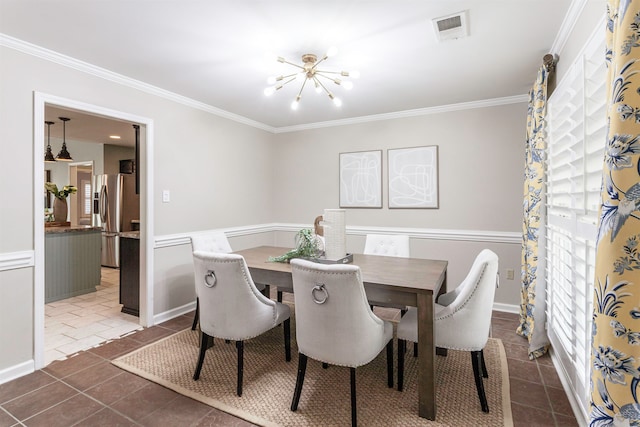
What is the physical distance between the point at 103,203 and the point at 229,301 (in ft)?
16.6

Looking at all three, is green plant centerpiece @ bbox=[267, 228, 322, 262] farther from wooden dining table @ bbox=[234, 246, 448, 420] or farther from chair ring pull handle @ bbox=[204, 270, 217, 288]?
chair ring pull handle @ bbox=[204, 270, 217, 288]

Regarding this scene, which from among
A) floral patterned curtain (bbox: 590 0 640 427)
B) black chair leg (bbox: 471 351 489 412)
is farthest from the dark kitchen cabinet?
floral patterned curtain (bbox: 590 0 640 427)

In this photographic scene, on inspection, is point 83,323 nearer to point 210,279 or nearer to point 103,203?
point 210,279

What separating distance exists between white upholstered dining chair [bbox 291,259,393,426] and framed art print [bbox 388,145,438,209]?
2.47 meters

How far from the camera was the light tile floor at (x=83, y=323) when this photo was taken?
2789 millimetres

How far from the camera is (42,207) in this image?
2.47 metres

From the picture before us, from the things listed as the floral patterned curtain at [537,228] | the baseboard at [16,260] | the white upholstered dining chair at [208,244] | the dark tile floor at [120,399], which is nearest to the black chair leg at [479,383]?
the dark tile floor at [120,399]

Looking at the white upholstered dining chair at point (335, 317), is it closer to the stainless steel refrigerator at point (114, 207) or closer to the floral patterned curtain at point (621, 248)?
the floral patterned curtain at point (621, 248)

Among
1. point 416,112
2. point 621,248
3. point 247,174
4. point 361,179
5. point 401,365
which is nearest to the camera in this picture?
point 621,248

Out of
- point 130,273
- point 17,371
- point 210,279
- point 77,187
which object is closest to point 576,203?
point 210,279

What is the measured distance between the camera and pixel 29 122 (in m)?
2.36

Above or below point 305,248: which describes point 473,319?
below

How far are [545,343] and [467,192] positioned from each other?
1.77 meters

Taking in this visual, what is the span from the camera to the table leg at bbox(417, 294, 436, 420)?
1827 mm
